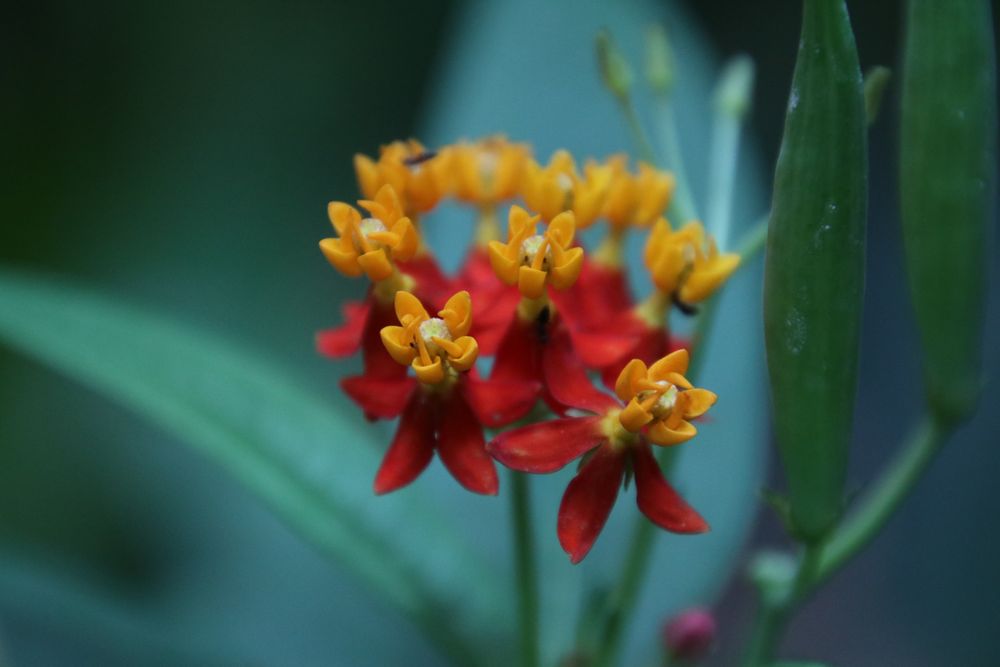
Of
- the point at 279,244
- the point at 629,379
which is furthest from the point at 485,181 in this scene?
the point at 279,244

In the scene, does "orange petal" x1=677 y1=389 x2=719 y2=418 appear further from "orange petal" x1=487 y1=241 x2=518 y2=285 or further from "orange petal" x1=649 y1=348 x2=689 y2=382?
"orange petal" x1=487 y1=241 x2=518 y2=285

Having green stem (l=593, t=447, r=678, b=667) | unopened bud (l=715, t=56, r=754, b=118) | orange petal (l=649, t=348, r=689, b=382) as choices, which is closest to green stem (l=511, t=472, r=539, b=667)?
green stem (l=593, t=447, r=678, b=667)

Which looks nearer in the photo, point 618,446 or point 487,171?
point 618,446

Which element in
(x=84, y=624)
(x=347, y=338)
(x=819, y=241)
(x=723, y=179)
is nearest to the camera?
(x=819, y=241)

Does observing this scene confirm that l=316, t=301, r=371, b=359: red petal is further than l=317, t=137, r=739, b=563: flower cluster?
Yes

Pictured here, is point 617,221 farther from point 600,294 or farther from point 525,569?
point 525,569

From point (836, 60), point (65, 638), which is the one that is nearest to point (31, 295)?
point (65, 638)
